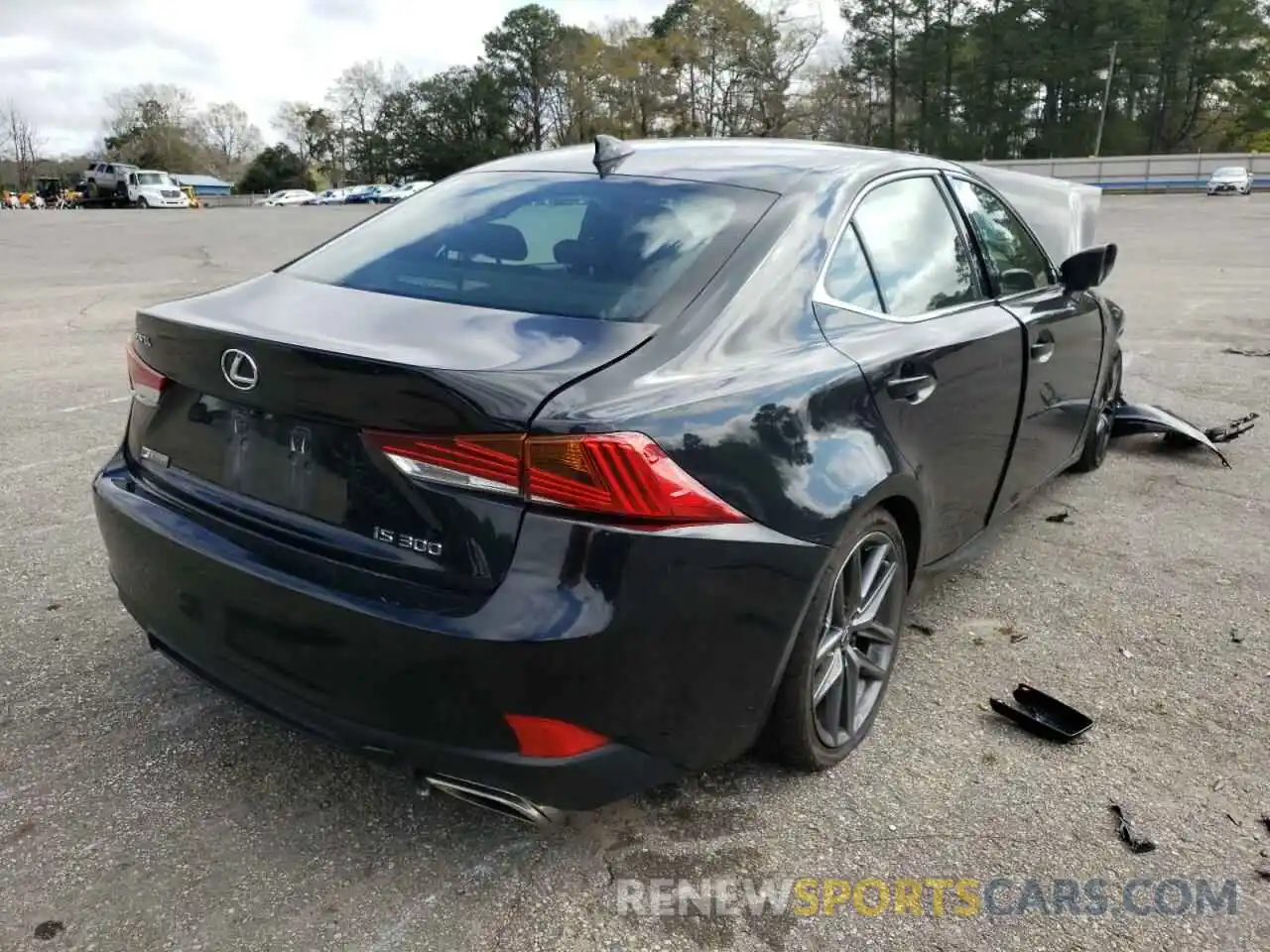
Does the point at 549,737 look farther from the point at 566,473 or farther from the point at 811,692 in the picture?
the point at 811,692

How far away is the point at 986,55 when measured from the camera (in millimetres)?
74000

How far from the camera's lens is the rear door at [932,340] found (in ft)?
8.45

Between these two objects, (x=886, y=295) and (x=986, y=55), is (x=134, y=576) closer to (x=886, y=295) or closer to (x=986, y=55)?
(x=886, y=295)

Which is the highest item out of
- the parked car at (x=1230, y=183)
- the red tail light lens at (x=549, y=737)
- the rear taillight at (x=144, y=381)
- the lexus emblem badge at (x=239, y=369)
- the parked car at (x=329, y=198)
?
the lexus emblem badge at (x=239, y=369)

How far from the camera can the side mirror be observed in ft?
12.6

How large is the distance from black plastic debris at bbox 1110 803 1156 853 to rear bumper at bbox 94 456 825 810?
95 centimetres

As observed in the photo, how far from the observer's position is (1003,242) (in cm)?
362

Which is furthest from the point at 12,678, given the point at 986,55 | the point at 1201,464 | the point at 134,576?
the point at 986,55

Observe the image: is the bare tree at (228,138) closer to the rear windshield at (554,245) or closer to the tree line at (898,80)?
the tree line at (898,80)

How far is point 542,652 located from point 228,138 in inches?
4670

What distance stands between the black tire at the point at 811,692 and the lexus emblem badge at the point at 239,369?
1.31 meters

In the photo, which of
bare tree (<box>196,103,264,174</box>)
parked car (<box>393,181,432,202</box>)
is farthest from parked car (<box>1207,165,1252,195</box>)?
bare tree (<box>196,103,264,174</box>)

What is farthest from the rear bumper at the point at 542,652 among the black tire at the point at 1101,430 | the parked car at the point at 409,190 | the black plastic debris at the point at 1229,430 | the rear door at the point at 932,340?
the black plastic debris at the point at 1229,430

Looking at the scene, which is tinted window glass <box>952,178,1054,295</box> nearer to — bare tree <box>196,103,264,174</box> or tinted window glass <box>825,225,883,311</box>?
tinted window glass <box>825,225,883,311</box>
